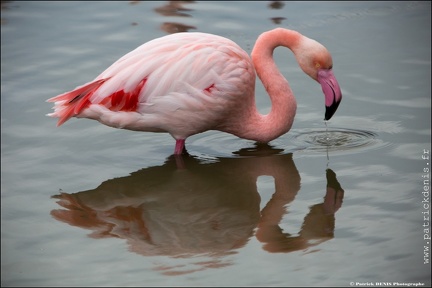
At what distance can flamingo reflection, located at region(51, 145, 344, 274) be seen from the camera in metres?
5.70

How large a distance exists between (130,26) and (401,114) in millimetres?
3660

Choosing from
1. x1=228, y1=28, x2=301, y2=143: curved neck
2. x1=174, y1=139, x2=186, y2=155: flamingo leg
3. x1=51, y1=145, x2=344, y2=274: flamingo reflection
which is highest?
x1=228, y1=28, x2=301, y2=143: curved neck

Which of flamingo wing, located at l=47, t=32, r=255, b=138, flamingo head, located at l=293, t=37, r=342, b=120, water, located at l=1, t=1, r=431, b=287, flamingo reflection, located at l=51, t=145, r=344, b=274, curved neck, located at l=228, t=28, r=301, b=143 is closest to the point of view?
water, located at l=1, t=1, r=431, b=287

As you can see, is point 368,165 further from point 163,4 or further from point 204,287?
point 163,4

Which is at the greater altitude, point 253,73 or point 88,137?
point 253,73

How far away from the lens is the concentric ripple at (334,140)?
716cm

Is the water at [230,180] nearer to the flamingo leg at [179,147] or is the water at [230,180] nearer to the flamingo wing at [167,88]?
the flamingo leg at [179,147]

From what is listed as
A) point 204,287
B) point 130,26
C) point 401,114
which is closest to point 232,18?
point 130,26

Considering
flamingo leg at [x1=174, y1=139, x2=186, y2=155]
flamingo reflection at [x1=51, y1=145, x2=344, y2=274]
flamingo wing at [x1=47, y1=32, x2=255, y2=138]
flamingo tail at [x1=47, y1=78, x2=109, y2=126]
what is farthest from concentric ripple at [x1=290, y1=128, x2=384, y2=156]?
flamingo tail at [x1=47, y1=78, x2=109, y2=126]

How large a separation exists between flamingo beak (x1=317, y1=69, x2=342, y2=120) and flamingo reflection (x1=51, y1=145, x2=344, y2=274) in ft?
1.66

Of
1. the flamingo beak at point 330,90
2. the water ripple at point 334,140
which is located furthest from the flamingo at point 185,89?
the water ripple at point 334,140

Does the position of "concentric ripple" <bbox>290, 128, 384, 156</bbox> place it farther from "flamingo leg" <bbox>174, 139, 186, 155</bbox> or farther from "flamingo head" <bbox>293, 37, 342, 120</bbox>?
"flamingo leg" <bbox>174, 139, 186, 155</bbox>

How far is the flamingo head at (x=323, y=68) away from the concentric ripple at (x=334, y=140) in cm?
32

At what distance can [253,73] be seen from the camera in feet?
23.0
